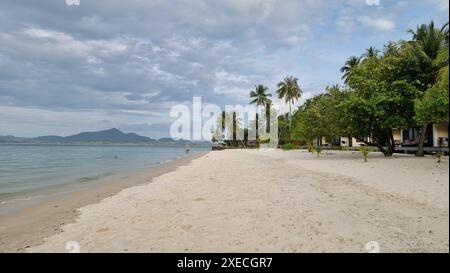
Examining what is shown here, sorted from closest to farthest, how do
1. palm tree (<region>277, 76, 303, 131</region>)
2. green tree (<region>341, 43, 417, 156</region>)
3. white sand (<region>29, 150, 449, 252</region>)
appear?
white sand (<region>29, 150, 449, 252</region>)
green tree (<region>341, 43, 417, 156</region>)
palm tree (<region>277, 76, 303, 131</region>)

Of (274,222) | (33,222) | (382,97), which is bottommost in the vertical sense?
(33,222)

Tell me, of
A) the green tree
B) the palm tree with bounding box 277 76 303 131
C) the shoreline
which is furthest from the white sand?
the palm tree with bounding box 277 76 303 131

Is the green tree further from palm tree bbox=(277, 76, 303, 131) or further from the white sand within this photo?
palm tree bbox=(277, 76, 303, 131)

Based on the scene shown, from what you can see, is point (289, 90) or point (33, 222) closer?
point (33, 222)

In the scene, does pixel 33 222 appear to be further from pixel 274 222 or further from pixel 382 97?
pixel 382 97

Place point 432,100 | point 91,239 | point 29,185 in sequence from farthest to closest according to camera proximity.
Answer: point 29,185, point 432,100, point 91,239

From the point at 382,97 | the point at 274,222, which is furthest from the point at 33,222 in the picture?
the point at 382,97

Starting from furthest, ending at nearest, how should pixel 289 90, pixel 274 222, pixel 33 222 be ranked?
pixel 289 90, pixel 33 222, pixel 274 222

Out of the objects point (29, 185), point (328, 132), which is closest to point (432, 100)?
point (328, 132)

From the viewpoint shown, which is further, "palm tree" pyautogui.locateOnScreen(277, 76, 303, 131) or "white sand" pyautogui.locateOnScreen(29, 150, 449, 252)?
"palm tree" pyautogui.locateOnScreen(277, 76, 303, 131)

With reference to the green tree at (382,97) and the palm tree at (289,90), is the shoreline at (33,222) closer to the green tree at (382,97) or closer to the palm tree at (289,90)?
the green tree at (382,97)
